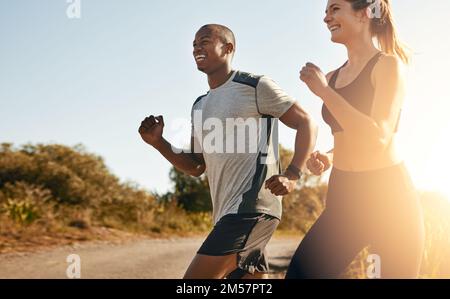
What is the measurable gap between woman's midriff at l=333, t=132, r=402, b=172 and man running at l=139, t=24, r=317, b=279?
0.88 feet

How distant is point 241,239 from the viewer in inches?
108

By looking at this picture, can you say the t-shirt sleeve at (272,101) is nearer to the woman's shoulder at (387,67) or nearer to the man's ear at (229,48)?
the man's ear at (229,48)

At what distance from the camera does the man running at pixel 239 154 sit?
8.87ft

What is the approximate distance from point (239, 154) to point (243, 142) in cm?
6

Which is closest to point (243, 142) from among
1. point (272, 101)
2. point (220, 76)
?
point (272, 101)

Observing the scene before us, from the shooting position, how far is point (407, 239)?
2344 mm

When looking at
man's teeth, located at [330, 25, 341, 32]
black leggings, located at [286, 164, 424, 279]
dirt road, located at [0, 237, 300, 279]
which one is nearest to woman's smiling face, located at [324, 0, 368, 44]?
man's teeth, located at [330, 25, 341, 32]

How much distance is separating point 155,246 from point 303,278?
34.7 ft

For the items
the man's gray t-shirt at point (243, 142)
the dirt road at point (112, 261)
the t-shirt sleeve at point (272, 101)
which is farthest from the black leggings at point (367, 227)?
the dirt road at point (112, 261)

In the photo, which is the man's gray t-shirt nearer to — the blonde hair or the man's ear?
the man's ear

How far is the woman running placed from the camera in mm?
2207

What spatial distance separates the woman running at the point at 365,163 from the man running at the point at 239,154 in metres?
0.28

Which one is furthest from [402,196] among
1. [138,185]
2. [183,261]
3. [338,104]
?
[138,185]

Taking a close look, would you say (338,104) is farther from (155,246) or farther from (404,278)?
(155,246)
